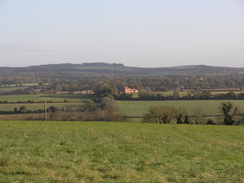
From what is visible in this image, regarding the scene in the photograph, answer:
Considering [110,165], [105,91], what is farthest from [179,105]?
[110,165]

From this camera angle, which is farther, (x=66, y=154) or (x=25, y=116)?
(x=25, y=116)

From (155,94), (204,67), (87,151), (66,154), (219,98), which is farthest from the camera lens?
(204,67)

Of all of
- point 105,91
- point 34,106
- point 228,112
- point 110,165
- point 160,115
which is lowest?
point 34,106

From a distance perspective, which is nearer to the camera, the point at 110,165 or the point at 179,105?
the point at 110,165

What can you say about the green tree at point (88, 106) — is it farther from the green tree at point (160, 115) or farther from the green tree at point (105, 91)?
the green tree at point (160, 115)

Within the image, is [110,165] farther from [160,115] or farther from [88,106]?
[88,106]

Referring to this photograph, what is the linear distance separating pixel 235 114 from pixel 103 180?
54.1 m

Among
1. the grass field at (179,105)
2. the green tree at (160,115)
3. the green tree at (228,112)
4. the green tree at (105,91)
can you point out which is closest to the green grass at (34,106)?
the grass field at (179,105)

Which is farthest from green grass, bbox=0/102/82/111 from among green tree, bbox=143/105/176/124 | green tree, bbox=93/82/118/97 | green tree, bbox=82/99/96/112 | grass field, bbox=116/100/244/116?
green tree, bbox=143/105/176/124

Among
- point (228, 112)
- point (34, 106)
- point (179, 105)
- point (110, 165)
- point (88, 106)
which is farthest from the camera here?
point (88, 106)

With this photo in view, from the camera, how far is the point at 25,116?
64.9 m

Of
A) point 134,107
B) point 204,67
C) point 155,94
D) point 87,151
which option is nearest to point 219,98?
point 155,94

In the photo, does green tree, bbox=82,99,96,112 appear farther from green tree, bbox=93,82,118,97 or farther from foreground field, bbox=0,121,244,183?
foreground field, bbox=0,121,244,183

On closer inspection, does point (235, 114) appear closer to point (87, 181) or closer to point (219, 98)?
point (219, 98)
